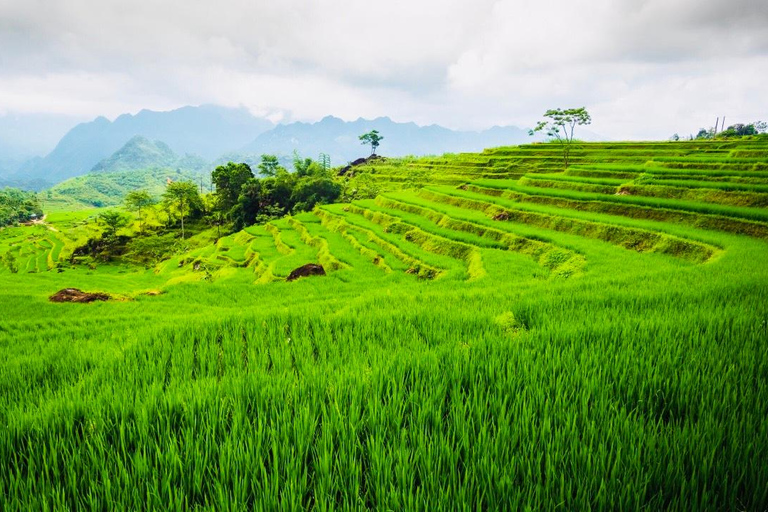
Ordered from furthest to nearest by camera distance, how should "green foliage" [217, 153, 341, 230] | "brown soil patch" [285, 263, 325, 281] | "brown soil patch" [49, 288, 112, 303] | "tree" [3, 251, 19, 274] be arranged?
"green foliage" [217, 153, 341, 230], "tree" [3, 251, 19, 274], "brown soil patch" [285, 263, 325, 281], "brown soil patch" [49, 288, 112, 303]

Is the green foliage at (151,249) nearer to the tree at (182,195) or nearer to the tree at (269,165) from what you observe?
the tree at (182,195)

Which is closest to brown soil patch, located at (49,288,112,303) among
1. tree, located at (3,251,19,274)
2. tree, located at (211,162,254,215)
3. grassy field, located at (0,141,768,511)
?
grassy field, located at (0,141,768,511)

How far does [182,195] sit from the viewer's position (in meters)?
54.2

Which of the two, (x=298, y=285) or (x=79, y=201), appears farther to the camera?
(x=79, y=201)

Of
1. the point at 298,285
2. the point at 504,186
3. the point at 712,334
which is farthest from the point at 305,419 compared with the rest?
the point at 504,186

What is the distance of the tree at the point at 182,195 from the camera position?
5352 cm

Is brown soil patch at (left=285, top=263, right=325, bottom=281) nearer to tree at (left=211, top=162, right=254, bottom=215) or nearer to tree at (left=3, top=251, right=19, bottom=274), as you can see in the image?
tree at (left=3, top=251, right=19, bottom=274)

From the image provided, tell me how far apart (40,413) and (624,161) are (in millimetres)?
39112

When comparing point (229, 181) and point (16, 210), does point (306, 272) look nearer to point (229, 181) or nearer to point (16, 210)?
point (229, 181)

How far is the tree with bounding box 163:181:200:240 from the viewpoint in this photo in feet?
176

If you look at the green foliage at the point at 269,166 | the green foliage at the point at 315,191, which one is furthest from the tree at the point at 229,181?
the green foliage at the point at 315,191

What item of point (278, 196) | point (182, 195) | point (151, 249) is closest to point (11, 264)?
point (151, 249)

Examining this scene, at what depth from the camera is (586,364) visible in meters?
2.56

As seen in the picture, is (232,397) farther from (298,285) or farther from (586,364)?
(298,285)
